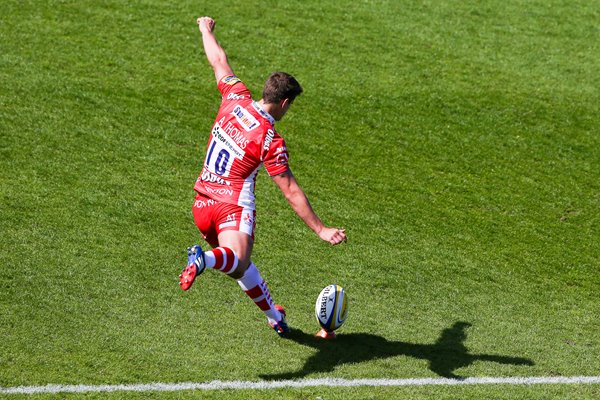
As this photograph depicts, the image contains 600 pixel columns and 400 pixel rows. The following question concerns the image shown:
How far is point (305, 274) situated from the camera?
962 cm

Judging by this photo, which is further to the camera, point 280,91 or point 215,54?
point 215,54

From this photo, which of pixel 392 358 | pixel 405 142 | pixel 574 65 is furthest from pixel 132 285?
pixel 574 65

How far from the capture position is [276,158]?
7.38 meters

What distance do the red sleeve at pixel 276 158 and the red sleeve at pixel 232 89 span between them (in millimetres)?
803

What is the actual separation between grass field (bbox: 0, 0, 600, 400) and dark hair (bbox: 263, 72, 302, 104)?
7.09 ft

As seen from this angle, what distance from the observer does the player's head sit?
7.54 m

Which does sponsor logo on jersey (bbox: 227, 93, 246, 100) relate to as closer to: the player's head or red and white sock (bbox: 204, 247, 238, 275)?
the player's head

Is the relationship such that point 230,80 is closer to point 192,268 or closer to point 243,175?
point 243,175

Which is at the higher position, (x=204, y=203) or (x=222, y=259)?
(x=204, y=203)

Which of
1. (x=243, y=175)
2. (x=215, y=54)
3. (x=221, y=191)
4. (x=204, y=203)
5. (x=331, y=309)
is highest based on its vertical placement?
(x=215, y=54)

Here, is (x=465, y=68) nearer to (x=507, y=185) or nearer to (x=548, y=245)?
(x=507, y=185)

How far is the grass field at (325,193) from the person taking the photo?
308 inches

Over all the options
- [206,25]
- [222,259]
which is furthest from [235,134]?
[206,25]

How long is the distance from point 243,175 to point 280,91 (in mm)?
776
